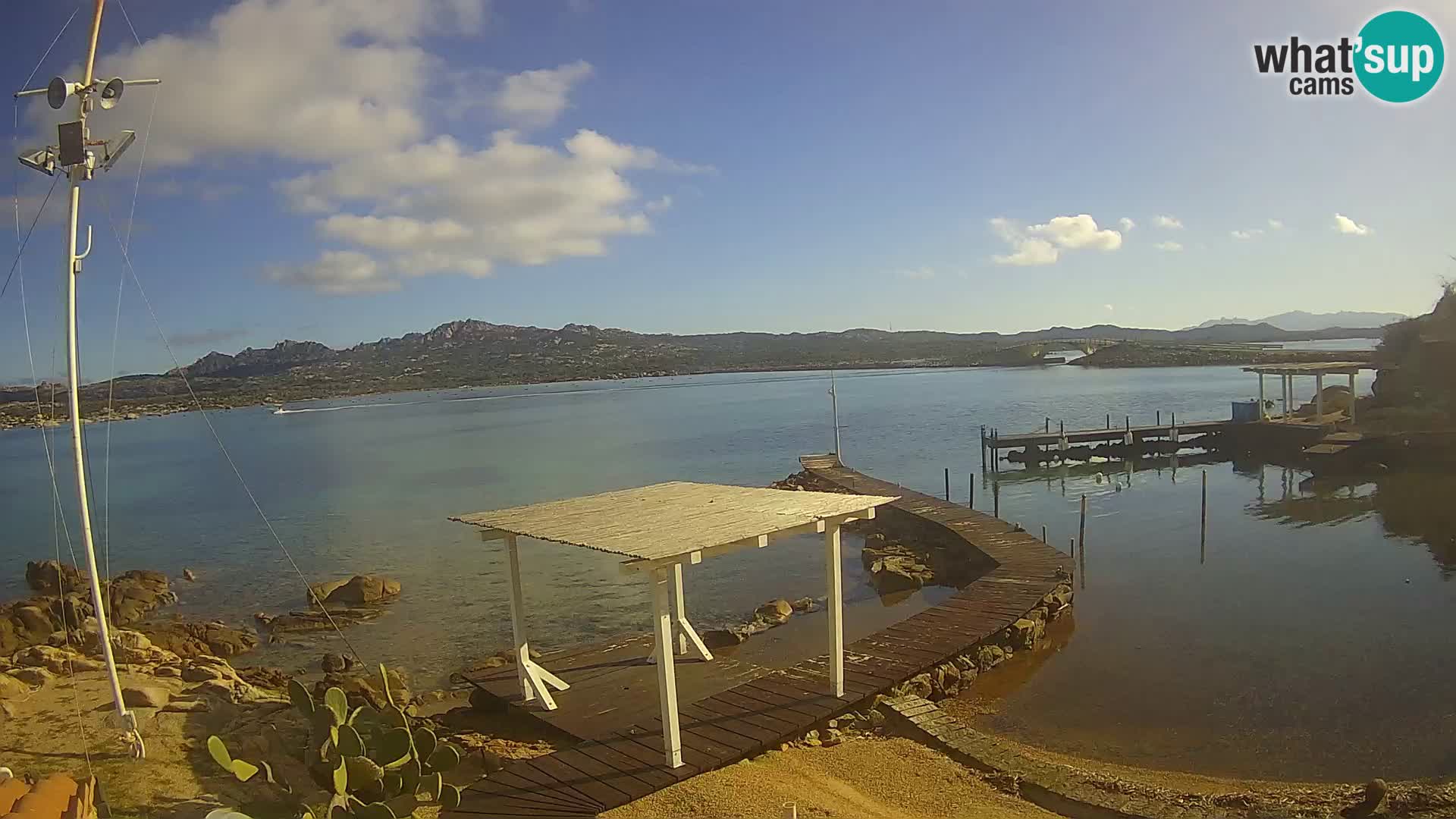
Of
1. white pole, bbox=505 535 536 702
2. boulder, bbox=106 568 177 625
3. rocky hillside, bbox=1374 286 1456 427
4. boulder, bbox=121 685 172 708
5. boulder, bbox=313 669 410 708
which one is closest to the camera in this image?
boulder, bbox=121 685 172 708

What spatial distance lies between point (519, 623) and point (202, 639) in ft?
41.0

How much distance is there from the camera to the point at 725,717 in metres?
10.5

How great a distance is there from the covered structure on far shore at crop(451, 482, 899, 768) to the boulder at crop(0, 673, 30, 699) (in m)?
5.78

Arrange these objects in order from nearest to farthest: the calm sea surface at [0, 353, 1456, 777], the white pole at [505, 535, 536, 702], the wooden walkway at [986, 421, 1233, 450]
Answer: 1. the white pole at [505, 535, 536, 702]
2. the calm sea surface at [0, 353, 1456, 777]
3. the wooden walkway at [986, 421, 1233, 450]

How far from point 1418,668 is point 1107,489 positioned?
2138 cm

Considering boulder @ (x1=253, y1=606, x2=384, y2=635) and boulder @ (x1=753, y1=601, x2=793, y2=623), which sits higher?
boulder @ (x1=753, y1=601, x2=793, y2=623)

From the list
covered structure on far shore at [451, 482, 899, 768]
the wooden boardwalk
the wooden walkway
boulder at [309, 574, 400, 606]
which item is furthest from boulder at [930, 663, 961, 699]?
the wooden walkway

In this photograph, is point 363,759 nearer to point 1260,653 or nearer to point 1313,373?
point 1260,653

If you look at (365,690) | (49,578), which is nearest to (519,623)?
(365,690)

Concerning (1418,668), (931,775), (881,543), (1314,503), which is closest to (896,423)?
(1314,503)

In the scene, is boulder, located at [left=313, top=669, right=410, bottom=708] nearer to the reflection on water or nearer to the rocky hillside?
the reflection on water

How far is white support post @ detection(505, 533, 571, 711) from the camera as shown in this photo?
427 inches

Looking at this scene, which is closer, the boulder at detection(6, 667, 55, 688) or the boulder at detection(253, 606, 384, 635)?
the boulder at detection(6, 667, 55, 688)

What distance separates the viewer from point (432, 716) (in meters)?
12.7
